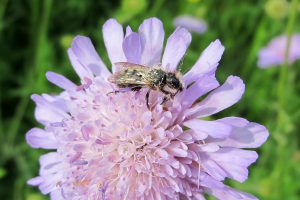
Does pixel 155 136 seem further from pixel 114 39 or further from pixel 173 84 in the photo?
pixel 114 39

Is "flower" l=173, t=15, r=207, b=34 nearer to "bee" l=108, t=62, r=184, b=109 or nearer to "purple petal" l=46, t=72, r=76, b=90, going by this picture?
"purple petal" l=46, t=72, r=76, b=90

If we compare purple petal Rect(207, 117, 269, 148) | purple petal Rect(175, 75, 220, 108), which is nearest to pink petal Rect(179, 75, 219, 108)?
purple petal Rect(175, 75, 220, 108)

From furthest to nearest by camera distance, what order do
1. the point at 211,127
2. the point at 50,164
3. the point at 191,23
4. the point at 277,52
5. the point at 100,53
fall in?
the point at 277,52 → the point at 191,23 → the point at 100,53 → the point at 50,164 → the point at 211,127

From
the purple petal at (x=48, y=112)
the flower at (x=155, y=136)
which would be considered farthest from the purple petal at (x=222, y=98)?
the purple petal at (x=48, y=112)

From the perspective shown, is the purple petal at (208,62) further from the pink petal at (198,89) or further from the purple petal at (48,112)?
the purple petal at (48,112)

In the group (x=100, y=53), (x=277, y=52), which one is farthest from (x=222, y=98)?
(x=277, y=52)

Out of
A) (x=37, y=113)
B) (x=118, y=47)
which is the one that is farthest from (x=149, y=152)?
(x=37, y=113)
